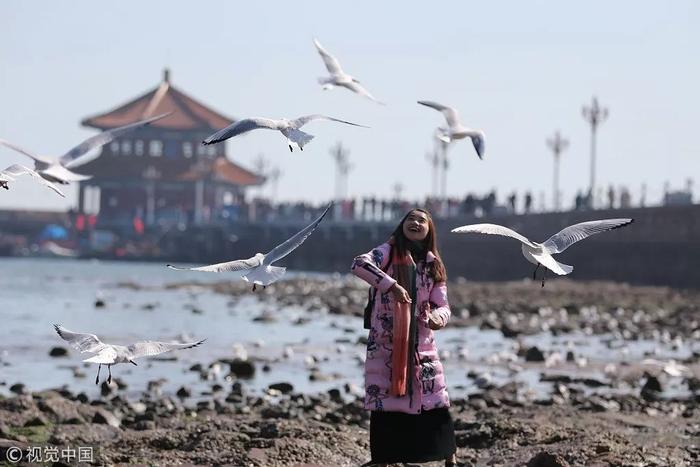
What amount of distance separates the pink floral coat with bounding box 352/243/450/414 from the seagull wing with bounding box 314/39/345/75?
2.18 meters

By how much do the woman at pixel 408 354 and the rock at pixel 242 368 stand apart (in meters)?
8.13

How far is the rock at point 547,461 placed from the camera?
7027mm

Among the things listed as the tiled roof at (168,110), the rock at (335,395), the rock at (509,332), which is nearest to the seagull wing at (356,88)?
the rock at (335,395)

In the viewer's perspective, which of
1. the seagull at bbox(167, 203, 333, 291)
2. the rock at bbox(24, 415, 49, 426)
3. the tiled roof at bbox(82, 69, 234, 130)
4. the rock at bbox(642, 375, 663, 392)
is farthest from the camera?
the tiled roof at bbox(82, 69, 234, 130)

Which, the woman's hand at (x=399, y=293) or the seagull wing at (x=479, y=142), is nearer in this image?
the woman's hand at (x=399, y=293)

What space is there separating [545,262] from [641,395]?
18.5ft

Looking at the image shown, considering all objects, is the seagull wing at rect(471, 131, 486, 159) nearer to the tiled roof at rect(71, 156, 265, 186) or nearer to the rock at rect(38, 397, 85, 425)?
the rock at rect(38, 397, 85, 425)

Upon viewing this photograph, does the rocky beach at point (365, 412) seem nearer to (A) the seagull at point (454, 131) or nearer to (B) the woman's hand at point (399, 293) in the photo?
(B) the woman's hand at point (399, 293)

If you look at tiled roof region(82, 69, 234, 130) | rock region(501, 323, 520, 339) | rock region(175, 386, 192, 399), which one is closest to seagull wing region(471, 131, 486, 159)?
rock region(175, 386, 192, 399)

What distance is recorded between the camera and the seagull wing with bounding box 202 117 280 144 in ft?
21.7

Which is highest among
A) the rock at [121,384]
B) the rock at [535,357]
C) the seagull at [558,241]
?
the seagull at [558,241]

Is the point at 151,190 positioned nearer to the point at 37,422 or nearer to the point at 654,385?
the point at 654,385

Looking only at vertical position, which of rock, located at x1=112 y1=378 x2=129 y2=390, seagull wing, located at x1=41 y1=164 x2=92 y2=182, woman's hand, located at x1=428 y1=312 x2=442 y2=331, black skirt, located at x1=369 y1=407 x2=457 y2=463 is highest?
seagull wing, located at x1=41 y1=164 x2=92 y2=182

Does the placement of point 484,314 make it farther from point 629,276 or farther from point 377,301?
point 377,301
